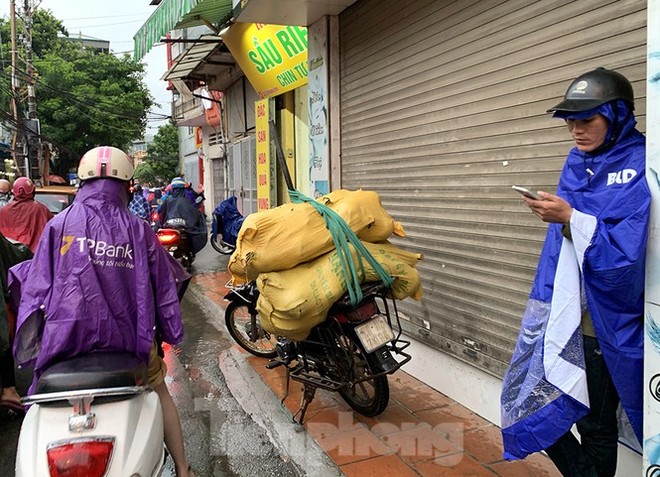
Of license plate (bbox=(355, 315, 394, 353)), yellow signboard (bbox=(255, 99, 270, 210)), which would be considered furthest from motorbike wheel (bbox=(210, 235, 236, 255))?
license plate (bbox=(355, 315, 394, 353))

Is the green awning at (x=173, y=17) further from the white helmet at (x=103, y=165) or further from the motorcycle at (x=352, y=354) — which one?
the motorcycle at (x=352, y=354)

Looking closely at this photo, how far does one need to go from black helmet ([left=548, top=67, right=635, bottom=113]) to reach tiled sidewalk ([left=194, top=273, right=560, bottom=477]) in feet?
6.44

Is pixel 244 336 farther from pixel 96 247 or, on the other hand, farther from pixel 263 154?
pixel 263 154

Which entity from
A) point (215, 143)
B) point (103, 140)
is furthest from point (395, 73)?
point (103, 140)

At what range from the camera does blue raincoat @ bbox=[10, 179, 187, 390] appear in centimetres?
216

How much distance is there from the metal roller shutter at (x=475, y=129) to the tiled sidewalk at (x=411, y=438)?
15.9 inches

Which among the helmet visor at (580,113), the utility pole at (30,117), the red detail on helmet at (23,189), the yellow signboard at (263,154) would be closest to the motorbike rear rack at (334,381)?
the helmet visor at (580,113)

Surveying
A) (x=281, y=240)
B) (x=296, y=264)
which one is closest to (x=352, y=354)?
(x=296, y=264)

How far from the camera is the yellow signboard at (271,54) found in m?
7.21

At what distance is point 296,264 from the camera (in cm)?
311

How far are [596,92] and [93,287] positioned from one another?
6.84 feet

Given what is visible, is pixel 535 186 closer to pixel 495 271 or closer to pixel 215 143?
pixel 495 271

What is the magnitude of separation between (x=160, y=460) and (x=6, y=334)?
6.08 feet

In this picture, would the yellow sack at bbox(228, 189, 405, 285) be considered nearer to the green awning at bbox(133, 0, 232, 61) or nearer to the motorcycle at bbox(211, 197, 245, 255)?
the green awning at bbox(133, 0, 232, 61)
